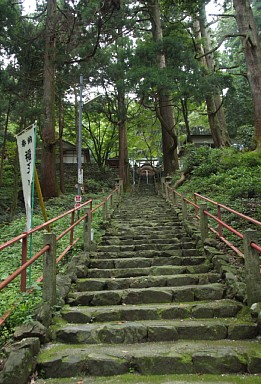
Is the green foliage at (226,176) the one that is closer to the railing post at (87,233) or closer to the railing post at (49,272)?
the railing post at (87,233)

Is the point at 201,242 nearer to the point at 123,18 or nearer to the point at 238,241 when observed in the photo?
the point at 238,241

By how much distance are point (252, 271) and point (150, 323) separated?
1410 millimetres

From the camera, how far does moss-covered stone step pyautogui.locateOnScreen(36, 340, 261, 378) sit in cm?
304

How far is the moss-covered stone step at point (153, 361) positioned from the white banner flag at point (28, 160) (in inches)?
76.7

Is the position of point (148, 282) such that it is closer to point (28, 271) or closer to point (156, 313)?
point (156, 313)

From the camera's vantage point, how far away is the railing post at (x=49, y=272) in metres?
3.92

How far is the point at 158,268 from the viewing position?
537 centimetres

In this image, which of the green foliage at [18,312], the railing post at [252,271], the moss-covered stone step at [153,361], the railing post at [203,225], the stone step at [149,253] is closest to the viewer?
the moss-covered stone step at [153,361]

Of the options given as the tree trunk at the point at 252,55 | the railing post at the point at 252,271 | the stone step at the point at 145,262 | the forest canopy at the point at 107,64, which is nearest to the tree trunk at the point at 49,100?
the forest canopy at the point at 107,64

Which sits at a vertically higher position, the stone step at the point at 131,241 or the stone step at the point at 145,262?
the stone step at the point at 131,241

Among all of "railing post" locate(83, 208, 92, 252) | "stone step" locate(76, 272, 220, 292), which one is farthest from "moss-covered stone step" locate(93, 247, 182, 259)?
"stone step" locate(76, 272, 220, 292)

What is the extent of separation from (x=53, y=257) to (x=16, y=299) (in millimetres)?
642

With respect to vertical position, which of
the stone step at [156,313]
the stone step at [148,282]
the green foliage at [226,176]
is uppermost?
the green foliage at [226,176]

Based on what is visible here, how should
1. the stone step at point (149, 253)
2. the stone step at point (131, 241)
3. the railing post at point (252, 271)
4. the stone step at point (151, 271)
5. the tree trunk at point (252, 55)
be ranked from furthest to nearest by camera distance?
the tree trunk at point (252, 55) < the stone step at point (131, 241) < the stone step at point (149, 253) < the stone step at point (151, 271) < the railing post at point (252, 271)
